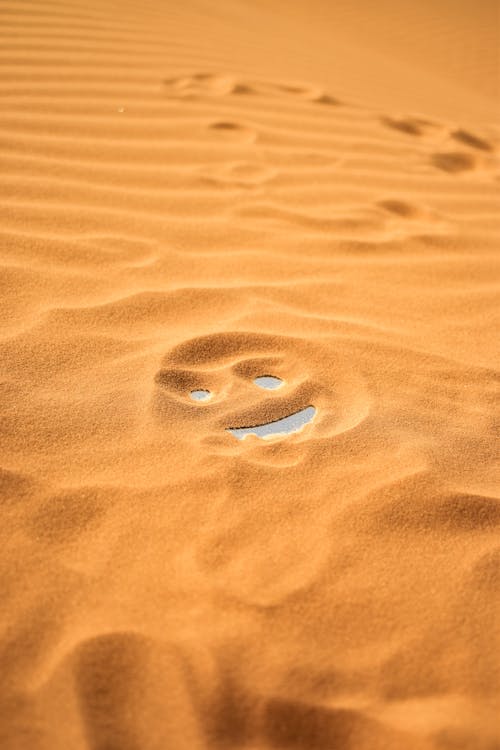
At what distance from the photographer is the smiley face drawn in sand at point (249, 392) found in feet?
5.07

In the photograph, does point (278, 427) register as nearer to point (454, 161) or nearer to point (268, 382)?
point (268, 382)

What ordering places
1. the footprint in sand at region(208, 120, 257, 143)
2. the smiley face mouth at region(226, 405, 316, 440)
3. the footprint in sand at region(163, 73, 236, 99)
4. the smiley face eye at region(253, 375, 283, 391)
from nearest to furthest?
the smiley face mouth at region(226, 405, 316, 440) → the smiley face eye at region(253, 375, 283, 391) → the footprint in sand at region(208, 120, 257, 143) → the footprint in sand at region(163, 73, 236, 99)

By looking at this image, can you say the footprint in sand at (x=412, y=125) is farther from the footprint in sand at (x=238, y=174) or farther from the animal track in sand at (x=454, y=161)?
the footprint in sand at (x=238, y=174)

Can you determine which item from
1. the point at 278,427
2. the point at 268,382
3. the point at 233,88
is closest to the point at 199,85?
the point at 233,88

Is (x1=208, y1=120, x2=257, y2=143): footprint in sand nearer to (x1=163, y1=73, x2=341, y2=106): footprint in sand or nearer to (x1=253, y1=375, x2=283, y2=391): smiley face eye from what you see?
(x1=163, y1=73, x2=341, y2=106): footprint in sand

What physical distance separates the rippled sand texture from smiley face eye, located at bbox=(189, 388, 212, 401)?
0.05 ft

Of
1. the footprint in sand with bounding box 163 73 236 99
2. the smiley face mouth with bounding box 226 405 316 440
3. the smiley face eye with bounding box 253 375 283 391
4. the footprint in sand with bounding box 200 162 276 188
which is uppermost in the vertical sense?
the footprint in sand with bounding box 163 73 236 99

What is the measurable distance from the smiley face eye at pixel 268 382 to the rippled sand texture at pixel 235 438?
0.08 feet

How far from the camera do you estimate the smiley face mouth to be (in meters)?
1.54

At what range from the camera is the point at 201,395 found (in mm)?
1624

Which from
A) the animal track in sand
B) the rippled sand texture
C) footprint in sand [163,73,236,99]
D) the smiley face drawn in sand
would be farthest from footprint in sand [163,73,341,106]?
the smiley face drawn in sand

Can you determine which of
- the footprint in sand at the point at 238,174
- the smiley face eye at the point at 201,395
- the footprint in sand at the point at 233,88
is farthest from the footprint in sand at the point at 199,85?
the smiley face eye at the point at 201,395

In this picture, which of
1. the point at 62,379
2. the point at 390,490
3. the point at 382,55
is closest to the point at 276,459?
the point at 390,490

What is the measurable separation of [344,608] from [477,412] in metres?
0.65
